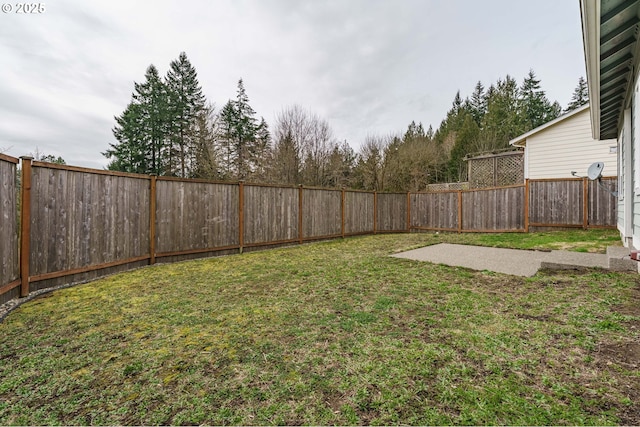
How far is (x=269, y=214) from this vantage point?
6.79 m

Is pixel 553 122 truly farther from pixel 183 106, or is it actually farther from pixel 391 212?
pixel 183 106

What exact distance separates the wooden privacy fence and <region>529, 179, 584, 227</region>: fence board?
21 millimetres

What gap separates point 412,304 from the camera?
273 centimetres

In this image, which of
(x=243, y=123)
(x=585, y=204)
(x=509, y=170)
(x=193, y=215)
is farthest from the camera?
(x=243, y=123)

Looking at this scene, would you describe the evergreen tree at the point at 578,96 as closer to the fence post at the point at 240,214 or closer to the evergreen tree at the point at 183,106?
the evergreen tree at the point at 183,106

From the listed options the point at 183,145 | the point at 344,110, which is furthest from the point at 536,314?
the point at 183,145

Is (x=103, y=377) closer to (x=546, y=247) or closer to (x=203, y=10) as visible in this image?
(x=546, y=247)

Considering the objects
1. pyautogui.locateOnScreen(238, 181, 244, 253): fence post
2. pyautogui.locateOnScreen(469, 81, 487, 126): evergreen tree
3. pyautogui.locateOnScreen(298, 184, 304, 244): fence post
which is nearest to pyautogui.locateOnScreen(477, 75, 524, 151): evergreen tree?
pyautogui.locateOnScreen(469, 81, 487, 126): evergreen tree

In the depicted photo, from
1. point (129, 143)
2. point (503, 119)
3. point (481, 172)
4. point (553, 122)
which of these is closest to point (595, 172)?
point (553, 122)

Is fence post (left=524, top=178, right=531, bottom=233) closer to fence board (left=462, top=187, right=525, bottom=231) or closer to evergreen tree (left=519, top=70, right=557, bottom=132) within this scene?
fence board (left=462, top=187, right=525, bottom=231)

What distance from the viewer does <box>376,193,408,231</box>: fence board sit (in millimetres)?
10109

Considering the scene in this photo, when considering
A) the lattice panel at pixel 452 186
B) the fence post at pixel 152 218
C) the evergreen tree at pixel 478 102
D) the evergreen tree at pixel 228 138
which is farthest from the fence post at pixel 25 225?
the evergreen tree at pixel 478 102

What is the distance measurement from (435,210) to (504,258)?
17.5ft

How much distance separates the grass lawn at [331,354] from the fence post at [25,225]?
30 centimetres
